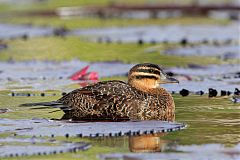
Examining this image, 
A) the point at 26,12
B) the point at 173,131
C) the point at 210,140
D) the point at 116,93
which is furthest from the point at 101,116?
the point at 26,12

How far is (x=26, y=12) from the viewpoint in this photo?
25.7 meters

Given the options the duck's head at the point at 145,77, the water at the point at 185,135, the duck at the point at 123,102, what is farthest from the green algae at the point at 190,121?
the duck's head at the point at 145,77

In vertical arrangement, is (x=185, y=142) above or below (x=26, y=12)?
below

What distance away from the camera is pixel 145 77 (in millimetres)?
11891

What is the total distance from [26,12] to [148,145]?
1639 cm

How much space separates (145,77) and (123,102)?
64 cm

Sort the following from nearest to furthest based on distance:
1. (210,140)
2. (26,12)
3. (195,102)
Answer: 1. (210,140)
2. (195,102)
3. (26,12)

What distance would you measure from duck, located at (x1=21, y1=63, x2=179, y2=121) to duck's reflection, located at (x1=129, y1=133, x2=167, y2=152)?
44.7 inches

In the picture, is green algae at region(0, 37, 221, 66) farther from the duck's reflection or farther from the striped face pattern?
the duck's reflection

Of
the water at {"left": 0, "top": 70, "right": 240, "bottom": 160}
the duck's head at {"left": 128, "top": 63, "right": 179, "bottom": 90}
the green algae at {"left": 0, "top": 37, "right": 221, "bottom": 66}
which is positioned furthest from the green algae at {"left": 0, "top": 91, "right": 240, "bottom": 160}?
the green algae at {"left": 0, "top": 37, "right": 221, "bottom": 66}

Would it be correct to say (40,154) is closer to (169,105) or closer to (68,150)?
(68,150)

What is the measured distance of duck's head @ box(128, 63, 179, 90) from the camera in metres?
11.9

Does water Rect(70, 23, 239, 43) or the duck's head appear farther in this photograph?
water Rect(70, 23, 239, 43)

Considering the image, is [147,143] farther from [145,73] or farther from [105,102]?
[145,73]
